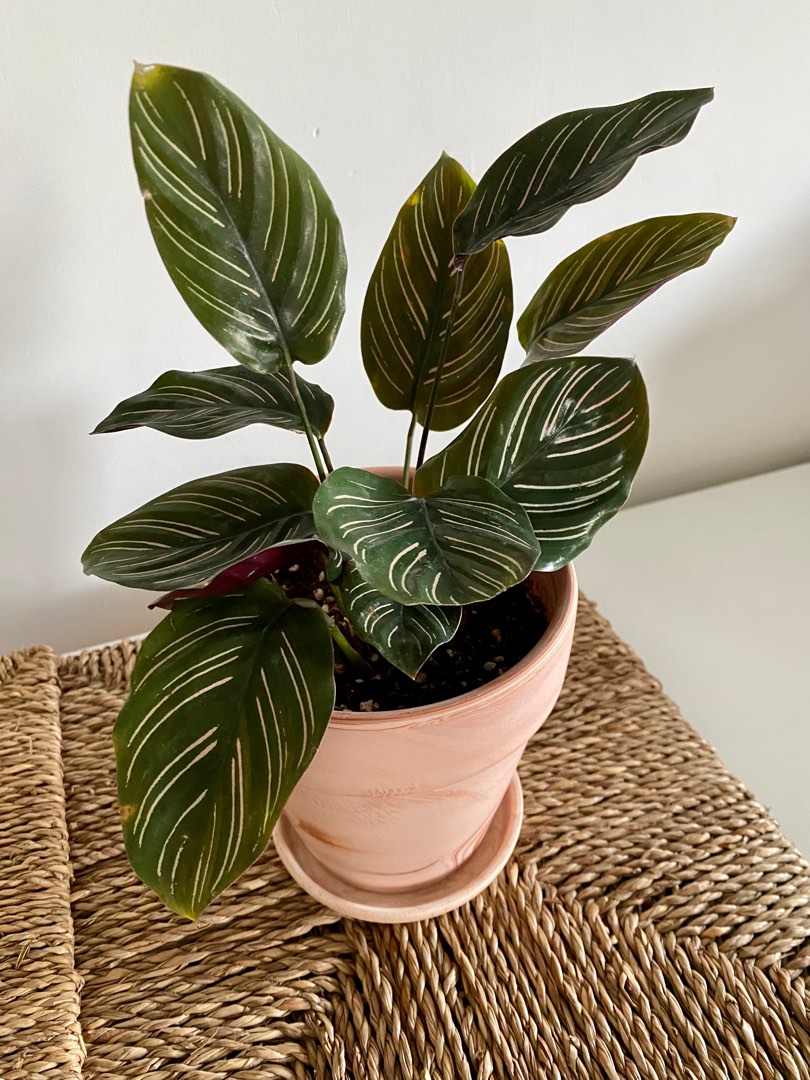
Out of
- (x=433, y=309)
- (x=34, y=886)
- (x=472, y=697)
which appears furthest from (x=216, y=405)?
(x=34, y=886)

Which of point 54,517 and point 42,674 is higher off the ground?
point 54,517

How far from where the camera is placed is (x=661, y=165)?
1.03 m

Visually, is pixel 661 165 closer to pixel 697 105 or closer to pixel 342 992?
pixel 697 105

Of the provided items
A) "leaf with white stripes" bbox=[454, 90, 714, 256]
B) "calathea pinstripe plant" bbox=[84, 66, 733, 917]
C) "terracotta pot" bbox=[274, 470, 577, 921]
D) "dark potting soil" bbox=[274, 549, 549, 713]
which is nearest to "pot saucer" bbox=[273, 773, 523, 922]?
"terracotta pot" bbox=[274, 470, 577, 921]

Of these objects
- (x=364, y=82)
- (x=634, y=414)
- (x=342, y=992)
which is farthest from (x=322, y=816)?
(x=364, y=82)

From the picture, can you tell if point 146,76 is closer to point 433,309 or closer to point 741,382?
point 433,309

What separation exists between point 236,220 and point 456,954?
620 millimetres

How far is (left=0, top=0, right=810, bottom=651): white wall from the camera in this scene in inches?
31.4

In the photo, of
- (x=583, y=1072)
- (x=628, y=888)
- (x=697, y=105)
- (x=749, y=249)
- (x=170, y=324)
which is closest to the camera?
(x=697, y=105)

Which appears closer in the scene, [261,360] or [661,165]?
[261,360]

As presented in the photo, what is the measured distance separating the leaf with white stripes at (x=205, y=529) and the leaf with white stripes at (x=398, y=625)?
0.21 ft

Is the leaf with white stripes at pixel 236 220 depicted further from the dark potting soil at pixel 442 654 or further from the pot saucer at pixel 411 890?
the pot saucer at pixel 411 890

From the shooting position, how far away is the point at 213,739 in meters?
0.55

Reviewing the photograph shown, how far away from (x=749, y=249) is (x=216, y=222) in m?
0.82
